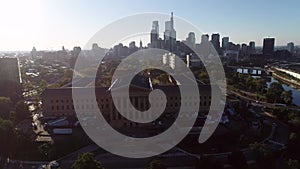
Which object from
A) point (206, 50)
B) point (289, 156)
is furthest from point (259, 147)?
point (206, 50)

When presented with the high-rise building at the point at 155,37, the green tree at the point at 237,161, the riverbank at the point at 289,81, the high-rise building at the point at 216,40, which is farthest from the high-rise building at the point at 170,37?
the green tree at the point at 237,161

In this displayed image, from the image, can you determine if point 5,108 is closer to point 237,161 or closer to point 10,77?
point 10,77

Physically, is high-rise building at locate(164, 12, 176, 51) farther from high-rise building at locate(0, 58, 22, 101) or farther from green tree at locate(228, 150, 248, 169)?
green tree at locate(228, 150, 248, 169)

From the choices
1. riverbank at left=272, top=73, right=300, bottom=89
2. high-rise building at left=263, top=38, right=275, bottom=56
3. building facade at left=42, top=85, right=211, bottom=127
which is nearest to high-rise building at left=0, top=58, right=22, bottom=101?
building facade at left=42, top=85, right=211, bottom=127

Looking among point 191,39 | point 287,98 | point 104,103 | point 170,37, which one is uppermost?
point 170,37

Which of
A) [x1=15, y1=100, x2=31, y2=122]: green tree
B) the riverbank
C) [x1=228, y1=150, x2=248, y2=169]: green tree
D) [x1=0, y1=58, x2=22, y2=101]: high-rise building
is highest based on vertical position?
[x1=0, y1=58, x2=22, y2=101]: high-rise building

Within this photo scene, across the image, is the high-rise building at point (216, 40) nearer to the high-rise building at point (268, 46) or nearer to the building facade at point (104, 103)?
the high-rise building at point (268, 46)

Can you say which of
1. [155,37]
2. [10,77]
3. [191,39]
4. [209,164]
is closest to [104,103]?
[209,164]

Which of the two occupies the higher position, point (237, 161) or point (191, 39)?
point (191, 39)

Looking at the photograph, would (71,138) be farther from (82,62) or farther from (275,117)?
(82,62)

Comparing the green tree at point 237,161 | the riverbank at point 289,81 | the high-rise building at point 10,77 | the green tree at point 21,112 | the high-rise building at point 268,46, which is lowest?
the green tree at point 237,161

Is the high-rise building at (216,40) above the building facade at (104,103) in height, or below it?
above
